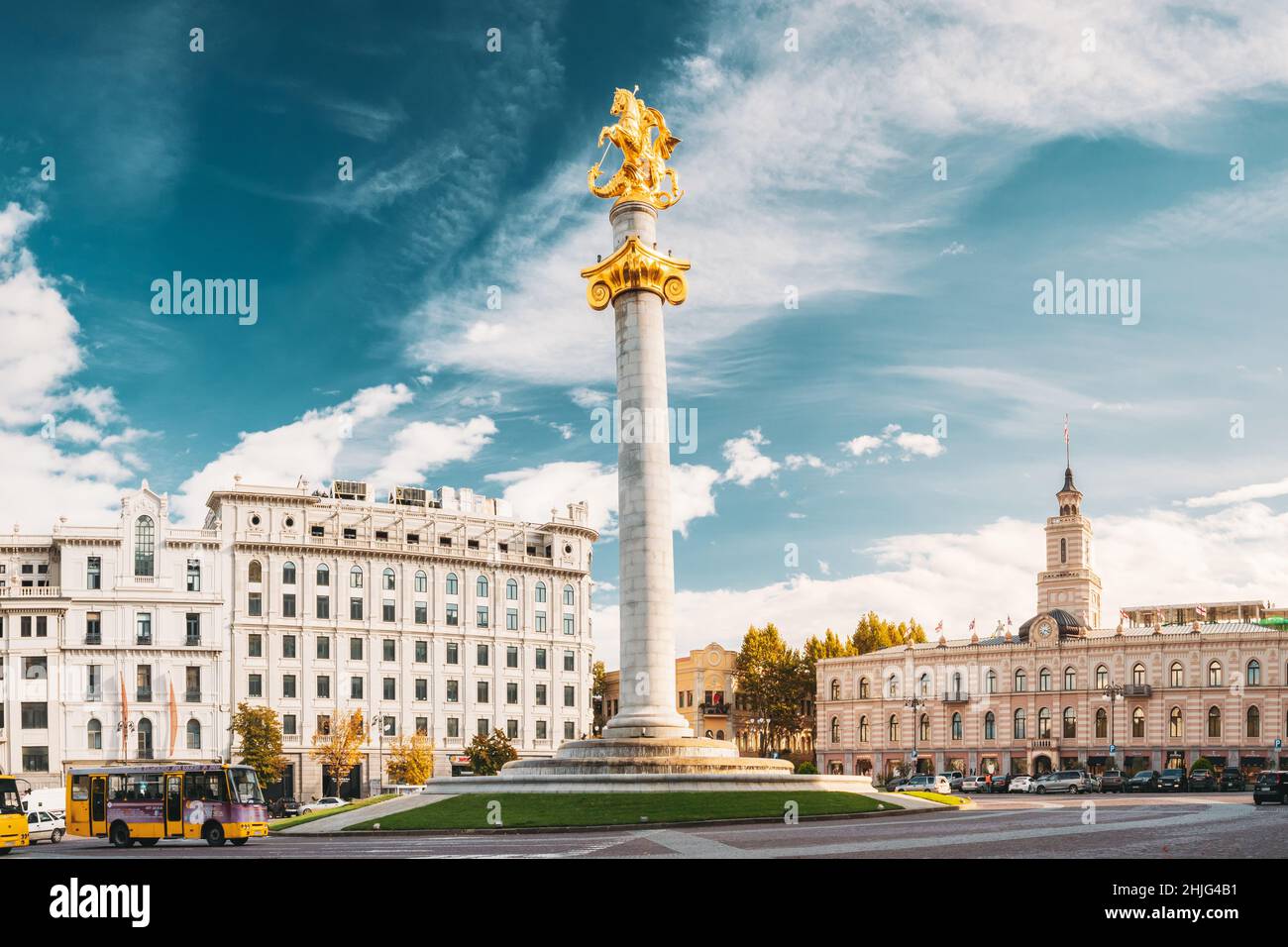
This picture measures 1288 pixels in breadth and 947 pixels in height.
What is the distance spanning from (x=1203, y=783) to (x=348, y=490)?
6171 centimetres

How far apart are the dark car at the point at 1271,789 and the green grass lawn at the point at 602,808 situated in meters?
17.3

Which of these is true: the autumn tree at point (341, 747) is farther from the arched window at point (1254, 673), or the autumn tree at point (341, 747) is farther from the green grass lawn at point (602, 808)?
the arched window at point (1254, 673)

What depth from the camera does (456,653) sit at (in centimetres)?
9912

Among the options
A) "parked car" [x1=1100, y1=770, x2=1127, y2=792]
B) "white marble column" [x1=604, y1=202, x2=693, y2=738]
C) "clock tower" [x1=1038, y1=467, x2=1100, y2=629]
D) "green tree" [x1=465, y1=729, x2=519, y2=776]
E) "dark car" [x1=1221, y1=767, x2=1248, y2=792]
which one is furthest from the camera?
"clock tower" [x1=1038, y1=467, x2=1100, y2=629]

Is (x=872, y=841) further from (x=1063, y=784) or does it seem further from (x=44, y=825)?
(x=1063, y=784)

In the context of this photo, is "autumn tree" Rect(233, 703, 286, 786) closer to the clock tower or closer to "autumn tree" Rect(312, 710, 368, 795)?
"autumn tree" Rect(312, 710, 368, 795)

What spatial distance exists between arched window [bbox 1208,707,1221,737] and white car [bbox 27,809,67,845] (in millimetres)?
78188

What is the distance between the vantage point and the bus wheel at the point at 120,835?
3953cm

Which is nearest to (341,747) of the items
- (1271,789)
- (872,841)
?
(1271,789)

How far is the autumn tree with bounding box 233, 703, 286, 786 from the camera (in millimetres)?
83688

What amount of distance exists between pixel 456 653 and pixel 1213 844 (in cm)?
7633

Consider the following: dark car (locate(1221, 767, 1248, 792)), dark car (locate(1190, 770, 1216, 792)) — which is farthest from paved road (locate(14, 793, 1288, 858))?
dark car (locate(1221, 767, 1248, 792))

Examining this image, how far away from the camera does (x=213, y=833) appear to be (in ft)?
125

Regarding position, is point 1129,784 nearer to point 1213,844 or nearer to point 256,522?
point 1213,844
